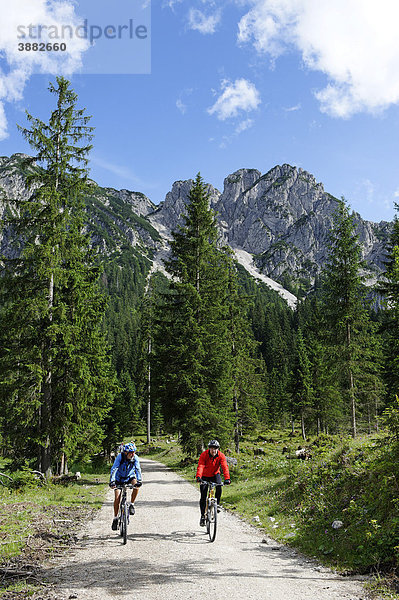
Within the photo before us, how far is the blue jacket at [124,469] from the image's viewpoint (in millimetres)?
8977

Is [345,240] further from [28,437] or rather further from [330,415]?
[330,415]

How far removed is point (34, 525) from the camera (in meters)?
9.41

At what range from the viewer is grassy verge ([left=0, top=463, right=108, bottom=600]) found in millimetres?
6098

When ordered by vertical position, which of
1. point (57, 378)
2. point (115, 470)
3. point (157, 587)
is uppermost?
point (57, 378)

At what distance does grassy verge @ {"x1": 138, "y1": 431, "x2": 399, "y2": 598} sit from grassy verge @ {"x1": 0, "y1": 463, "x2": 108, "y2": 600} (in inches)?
204

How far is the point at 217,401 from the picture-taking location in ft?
72.8

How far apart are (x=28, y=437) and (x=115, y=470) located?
395 inches

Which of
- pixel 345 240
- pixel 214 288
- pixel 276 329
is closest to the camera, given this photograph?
pixel 214 288

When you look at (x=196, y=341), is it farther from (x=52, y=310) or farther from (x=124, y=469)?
(x=124, y=469)

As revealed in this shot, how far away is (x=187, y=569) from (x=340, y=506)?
4741 millimetres

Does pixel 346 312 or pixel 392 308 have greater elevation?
pixel 346 312

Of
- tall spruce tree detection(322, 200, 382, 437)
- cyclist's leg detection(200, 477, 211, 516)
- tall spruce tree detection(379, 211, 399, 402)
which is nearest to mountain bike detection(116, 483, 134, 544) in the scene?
cyclist's leg detection(200, 477, 211, 516)

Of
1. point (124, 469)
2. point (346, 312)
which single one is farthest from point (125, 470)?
point (346, 312)

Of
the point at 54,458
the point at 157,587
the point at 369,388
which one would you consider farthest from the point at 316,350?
the point at 157,587
